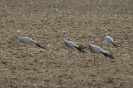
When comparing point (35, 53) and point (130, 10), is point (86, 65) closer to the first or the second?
point (35, 53)

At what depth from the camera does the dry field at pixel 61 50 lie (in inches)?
490

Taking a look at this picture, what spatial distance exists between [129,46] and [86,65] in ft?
14.3

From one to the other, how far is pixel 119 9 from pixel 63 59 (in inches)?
749

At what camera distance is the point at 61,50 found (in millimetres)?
17297

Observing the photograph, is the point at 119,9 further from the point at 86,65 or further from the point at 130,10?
the point at 86,65

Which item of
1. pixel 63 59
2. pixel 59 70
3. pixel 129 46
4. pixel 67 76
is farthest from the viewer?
pixel 129 46

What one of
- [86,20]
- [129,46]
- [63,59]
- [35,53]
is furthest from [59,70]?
[86,20]

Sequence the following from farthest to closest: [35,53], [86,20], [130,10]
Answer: [130,10], [86,20], [35,53]

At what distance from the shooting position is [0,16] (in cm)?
2797

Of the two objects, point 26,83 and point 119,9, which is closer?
point 26,83

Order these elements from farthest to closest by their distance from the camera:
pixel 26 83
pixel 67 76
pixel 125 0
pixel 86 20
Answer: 1. pixel 125 0
2. pixel 86 20
3. pixel 67 76
4. pixel 26 83

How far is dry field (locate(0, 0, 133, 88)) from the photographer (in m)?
12.5

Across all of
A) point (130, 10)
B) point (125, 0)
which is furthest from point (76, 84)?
point (125, 0)

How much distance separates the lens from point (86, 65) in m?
14.6
